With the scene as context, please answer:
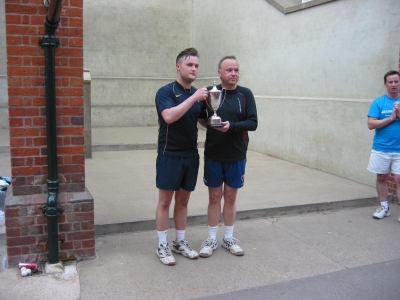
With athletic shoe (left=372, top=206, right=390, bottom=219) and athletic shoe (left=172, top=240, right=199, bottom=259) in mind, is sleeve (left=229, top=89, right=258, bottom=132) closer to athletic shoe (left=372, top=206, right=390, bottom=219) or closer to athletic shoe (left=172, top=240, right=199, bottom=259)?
athletic shoe (left=172, top=240, right=199, bottom=259)

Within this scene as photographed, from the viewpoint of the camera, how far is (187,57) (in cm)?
372

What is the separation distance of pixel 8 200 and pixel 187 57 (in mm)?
1988

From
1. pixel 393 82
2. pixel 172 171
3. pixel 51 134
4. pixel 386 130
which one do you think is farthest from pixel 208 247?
pixel 393 82

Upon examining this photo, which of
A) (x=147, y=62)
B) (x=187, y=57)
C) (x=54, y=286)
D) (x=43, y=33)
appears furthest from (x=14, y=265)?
(x=147, y=62)

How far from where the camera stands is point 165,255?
398cm

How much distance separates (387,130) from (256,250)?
234cm

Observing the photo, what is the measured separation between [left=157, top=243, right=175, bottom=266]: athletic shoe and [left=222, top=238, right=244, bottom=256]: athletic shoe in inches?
25.1

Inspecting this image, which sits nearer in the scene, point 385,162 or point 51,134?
point 51,134

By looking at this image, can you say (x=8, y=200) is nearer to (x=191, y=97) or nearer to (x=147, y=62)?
(x=191, y=97)

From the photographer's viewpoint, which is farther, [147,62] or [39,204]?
[147,62]

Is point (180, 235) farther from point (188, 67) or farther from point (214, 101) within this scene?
point (188, 67)

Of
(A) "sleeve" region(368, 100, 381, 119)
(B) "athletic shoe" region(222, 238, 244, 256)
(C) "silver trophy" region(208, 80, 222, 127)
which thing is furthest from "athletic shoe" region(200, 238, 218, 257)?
(A) "sleeve" region(368, 100, 381, 119)

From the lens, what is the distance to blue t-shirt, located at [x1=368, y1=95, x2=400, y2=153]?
525 cm

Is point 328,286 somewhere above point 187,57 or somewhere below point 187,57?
below
